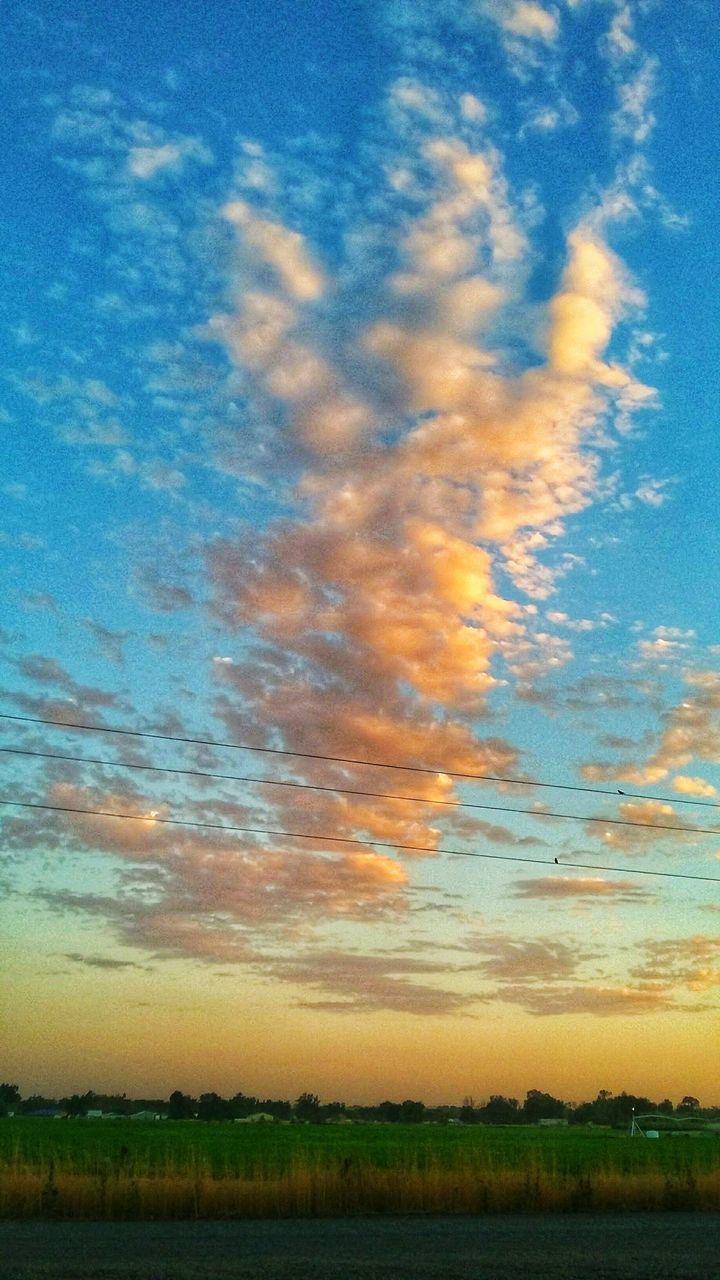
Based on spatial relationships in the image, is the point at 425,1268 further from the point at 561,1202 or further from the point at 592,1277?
the point at 561,1202

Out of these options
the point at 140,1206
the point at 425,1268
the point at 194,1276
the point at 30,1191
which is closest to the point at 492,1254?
A: the point at 425,1268

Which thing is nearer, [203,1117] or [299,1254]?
[299,1254]

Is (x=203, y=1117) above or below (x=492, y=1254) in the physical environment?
below

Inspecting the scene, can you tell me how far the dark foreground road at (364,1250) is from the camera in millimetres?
16172

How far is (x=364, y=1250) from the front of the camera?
19.3 m

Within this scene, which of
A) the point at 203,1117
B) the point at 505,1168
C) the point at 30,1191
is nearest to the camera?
the point at 30,1191

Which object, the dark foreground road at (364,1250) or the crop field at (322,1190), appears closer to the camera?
the dark foreground road at (364,1250)

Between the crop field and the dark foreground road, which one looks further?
the crop field

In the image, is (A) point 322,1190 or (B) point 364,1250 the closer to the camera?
(B) point 364,1250

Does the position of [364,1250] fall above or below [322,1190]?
above

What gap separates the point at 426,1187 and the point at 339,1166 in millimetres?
2916

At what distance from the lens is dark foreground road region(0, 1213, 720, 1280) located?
1617 cm

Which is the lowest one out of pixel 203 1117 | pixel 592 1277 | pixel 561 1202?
pixel 203 1117

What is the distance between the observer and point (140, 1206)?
25500 mm
